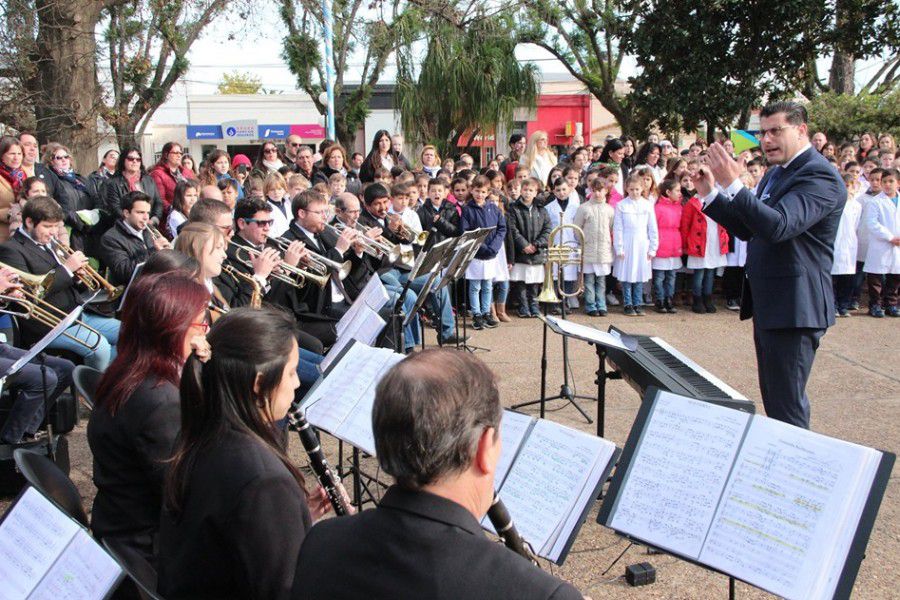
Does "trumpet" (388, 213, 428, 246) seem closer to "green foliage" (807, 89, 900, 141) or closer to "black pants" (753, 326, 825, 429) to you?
"black pants" (753, 326, 825, 429)

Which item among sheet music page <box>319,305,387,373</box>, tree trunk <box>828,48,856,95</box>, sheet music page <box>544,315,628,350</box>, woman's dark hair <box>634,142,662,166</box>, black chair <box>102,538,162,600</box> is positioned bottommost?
black chair <box>102,538,162,600</box>

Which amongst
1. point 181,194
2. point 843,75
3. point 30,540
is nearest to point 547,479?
point 30,540

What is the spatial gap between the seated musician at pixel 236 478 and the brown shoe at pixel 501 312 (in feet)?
23.0

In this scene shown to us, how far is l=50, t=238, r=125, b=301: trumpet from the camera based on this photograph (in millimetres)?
5609

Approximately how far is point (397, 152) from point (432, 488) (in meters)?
9.44

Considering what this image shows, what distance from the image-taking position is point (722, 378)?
6.83 m

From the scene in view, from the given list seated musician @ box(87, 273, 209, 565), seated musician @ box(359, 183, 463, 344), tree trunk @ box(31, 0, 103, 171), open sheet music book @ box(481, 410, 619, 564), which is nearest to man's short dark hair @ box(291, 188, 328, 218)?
seated musician @ box(359, 183, 463, 344)

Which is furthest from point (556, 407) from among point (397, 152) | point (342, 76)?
point (342, 76)

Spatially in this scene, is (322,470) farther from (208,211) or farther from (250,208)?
(250,208)

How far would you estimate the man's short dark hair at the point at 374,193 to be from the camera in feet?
24.7

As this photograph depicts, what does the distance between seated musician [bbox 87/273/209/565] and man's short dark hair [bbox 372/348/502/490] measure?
1055 millimetres

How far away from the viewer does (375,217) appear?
A: 298 inches

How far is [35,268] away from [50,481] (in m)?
3.38

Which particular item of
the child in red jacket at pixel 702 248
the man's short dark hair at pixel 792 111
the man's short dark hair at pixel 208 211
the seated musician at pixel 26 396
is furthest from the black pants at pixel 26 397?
the child in red jacket at pixel 702 248
